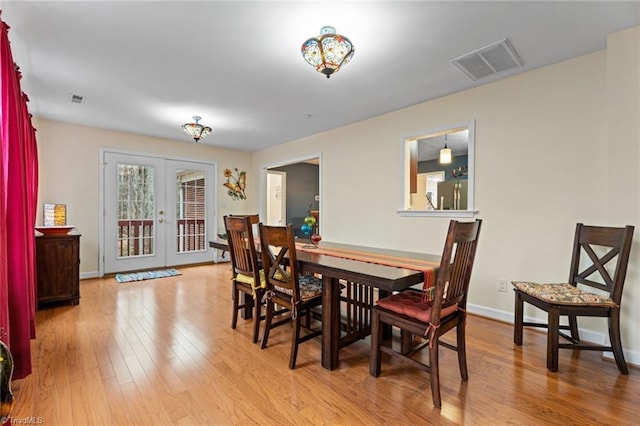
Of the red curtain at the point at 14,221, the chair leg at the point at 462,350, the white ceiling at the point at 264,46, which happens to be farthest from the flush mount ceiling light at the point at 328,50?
the chair leg at the point at 462,350

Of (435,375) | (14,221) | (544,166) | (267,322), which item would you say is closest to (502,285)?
(544,166)

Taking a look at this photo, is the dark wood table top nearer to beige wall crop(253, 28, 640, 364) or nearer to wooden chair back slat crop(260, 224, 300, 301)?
wooden chair back slat crop(260, 224, 300, 301)

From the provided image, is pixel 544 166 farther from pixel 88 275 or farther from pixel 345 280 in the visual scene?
pixel 88 275

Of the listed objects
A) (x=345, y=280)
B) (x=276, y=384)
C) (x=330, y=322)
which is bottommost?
(x=276, y=384)

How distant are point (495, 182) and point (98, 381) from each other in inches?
143

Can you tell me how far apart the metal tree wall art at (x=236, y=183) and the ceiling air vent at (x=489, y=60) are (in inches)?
188

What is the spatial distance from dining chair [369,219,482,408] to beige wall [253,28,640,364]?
1323mm

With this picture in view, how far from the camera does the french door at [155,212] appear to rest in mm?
4980

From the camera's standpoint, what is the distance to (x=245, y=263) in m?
2.65

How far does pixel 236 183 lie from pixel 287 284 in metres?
4.56

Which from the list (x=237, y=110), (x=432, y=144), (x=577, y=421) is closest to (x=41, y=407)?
(x=577, y=421)

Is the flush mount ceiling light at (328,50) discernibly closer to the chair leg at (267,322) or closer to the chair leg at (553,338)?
the chair leg at (267,322)

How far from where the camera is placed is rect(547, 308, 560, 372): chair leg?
2025mm

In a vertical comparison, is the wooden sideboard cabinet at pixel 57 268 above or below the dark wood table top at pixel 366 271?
below
